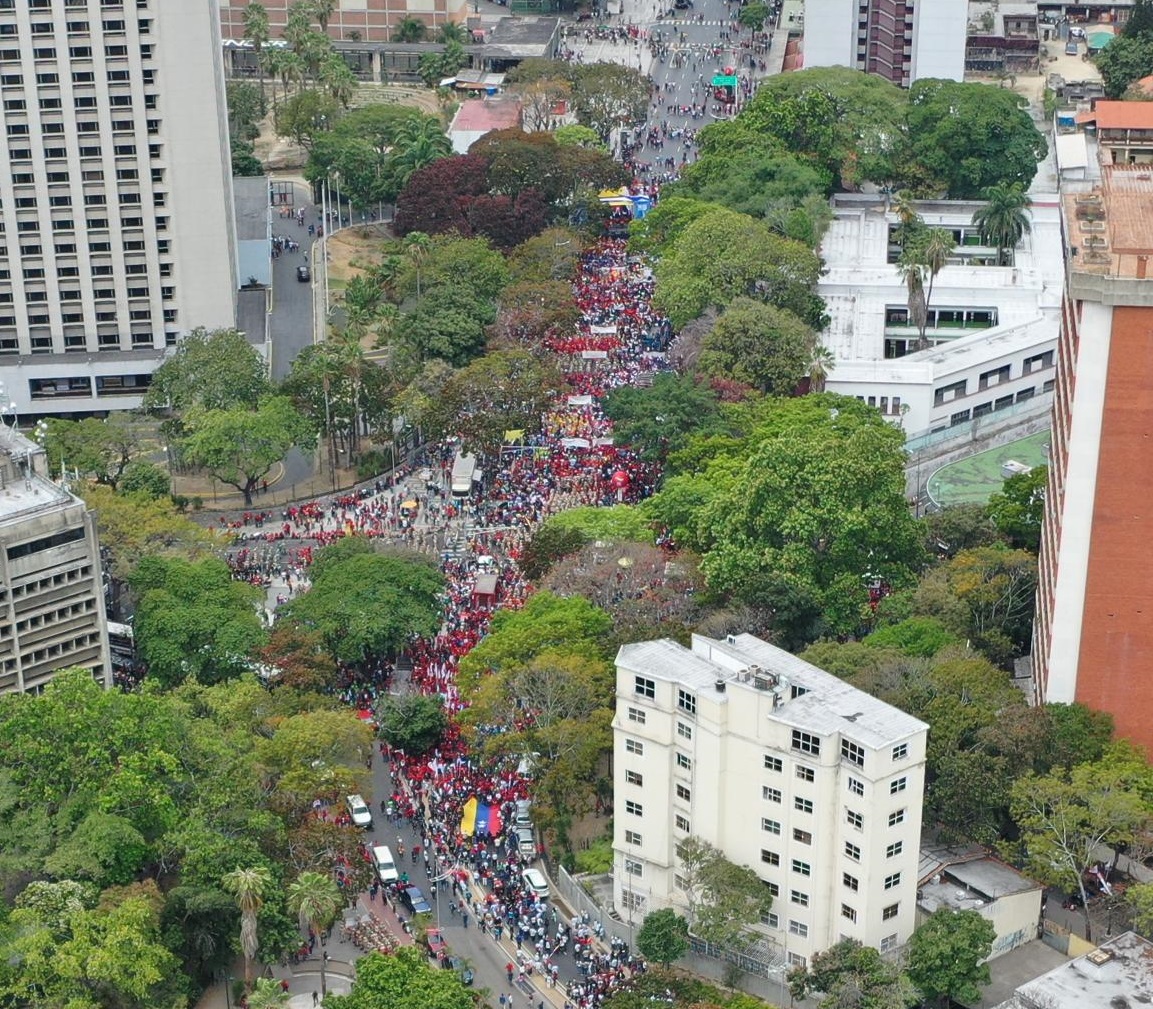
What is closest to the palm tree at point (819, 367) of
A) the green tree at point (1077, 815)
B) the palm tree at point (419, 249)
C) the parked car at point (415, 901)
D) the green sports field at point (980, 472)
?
the green sports field at point (980, 472)

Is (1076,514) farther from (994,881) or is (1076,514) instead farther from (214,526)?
(214,526)

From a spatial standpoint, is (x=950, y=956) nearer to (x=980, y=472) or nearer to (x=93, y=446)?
(x=980, y=472)

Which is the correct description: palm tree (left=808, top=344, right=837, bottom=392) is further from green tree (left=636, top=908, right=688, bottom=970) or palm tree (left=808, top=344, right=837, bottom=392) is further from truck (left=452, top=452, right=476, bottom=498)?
green tree (left=636, top=908, right=688, bottom=970)

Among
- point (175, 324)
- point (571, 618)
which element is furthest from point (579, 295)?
point (571, 618)

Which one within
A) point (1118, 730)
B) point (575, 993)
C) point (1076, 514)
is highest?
point (1076, 514)

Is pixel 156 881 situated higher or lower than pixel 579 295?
lower

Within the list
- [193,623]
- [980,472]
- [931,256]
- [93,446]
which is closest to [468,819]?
[193,623]

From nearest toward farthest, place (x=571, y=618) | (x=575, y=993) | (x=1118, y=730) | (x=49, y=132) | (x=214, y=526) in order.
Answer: (x=575, y=993) < (x=1118, y=730) < (x=571, y=618) < (x=214, y=526) < (x=49, y=132)

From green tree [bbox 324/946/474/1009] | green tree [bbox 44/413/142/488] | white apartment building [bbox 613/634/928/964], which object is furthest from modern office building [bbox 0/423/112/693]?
white apartment building [bbox 613/634/928/964]
